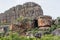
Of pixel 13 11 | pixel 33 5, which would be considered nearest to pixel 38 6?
pixel 33 5

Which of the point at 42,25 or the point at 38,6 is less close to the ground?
the point at 38,6

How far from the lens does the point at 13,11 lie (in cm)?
4203

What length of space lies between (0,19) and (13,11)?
2524 mm

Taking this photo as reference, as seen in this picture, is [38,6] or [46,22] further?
[38,6]

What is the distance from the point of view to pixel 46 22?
3300cm

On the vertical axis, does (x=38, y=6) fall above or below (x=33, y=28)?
above

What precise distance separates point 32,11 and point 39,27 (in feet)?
19.0

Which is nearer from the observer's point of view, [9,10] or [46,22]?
[46,22]

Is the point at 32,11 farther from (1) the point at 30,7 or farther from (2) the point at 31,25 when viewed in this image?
(2) the point at 31,25

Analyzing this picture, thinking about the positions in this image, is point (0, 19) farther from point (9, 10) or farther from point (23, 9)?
point (23, 9)

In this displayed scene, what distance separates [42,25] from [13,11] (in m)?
10.0

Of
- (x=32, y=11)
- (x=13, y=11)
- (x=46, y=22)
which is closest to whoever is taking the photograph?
(x=46, y=22)

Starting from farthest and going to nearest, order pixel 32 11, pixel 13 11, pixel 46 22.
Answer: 1. pixel 13 11
2. pixel 32 11
3. pixel 46 22

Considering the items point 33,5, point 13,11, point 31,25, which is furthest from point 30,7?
point 31,25
